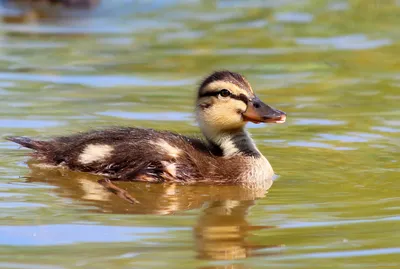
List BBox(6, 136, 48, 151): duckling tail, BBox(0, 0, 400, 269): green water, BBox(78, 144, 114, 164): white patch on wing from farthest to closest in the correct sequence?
BBox(6, 136, 48, 151): duckling tail, BBox(78, 144, 114, 164): white patch on wing, BBox(0, 0, 400, 269): green water

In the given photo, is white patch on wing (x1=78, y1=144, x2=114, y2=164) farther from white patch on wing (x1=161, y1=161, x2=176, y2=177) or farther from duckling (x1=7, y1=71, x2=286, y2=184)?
white patch on wing (x1=161, y1=161, x2=176, y2=177)

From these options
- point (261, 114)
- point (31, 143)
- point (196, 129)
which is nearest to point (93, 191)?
point (31, 143)

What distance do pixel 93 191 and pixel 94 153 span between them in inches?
17.1

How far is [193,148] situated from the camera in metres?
7.22

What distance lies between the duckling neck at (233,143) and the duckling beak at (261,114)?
0.62 feet

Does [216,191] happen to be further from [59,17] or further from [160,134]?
[59,17]

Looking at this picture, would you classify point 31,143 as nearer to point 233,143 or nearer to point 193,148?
point 193,148

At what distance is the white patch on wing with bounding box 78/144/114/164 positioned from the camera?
718cm

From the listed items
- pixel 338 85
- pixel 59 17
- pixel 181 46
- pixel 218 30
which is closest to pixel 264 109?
pixel 338 85

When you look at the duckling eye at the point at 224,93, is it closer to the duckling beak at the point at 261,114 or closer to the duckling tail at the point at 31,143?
the duckling beak at the point at 261,114

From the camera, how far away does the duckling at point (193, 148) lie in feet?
23.2

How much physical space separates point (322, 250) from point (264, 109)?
1964 millimetres

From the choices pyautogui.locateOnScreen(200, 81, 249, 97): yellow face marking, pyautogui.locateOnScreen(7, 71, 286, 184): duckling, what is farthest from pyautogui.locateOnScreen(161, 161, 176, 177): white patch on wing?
pyautogui.locateOnScreen(200, 81, 249, 97): yellow face marking

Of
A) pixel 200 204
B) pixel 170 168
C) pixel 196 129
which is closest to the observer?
pixel 200 204
